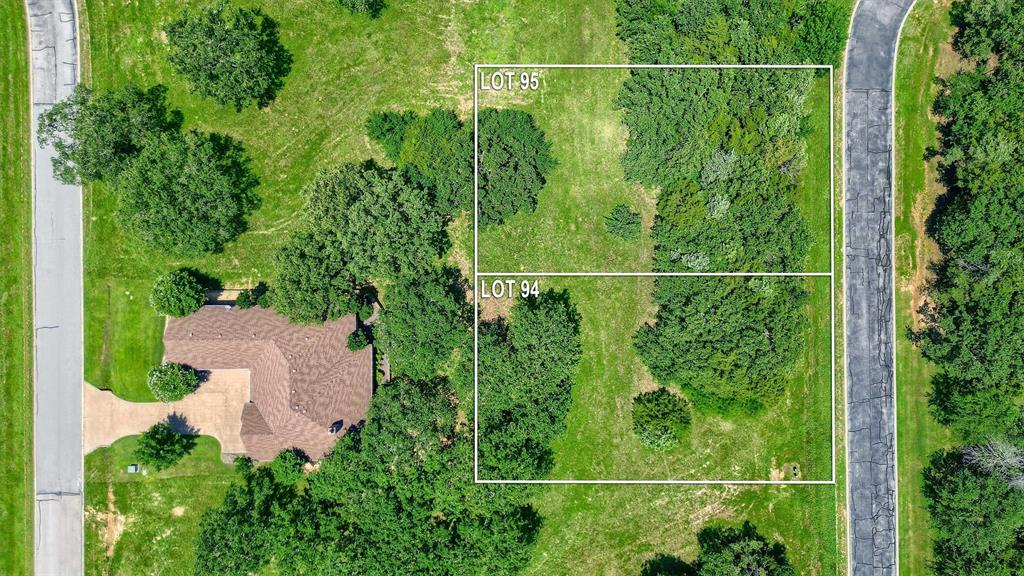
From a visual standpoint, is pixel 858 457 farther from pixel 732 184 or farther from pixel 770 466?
pixel 732 184

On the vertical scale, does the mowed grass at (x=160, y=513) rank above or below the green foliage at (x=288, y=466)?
below

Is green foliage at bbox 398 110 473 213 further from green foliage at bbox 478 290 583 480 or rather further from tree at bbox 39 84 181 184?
tree at bbox 39 84 181 184

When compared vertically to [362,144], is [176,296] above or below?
below

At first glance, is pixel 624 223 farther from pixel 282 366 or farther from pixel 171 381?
pixel 171 381

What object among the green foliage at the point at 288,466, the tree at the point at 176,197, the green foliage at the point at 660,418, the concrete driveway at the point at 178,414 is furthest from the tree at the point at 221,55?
the green foliage at the point at 660,418

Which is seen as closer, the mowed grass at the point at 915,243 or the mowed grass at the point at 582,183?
the mowed grass at the point at 582,183

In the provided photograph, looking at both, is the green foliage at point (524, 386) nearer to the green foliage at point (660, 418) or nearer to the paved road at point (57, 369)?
the green foliage at point (660, 418)

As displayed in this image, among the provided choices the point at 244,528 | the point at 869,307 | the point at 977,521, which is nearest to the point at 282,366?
the point at 244,528

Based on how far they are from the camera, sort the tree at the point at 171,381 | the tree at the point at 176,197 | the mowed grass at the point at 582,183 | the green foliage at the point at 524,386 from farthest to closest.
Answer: the mowed grass at the point at 582,183 < the tree at the point at 171,381 < the green foliage at the point at 524,386 < the tree at the point at 176,197
